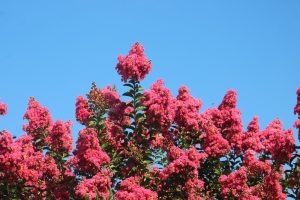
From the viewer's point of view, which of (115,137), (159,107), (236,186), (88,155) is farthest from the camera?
(115,137)

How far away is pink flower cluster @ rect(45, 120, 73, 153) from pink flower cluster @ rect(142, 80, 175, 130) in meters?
3.07

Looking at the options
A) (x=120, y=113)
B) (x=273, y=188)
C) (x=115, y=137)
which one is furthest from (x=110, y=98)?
(x=273, y=188)

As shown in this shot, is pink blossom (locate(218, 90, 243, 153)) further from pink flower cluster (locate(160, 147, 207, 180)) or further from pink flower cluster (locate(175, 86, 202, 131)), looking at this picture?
pink flower cluster (locate(160, 147, 207, 180))

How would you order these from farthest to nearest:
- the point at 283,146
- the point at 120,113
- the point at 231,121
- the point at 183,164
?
the point at 231,121 < the point at 120,113 < the point at 283,146 < the point at 183,164

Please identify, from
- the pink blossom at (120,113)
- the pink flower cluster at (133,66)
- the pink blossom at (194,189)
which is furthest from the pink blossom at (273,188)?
the pink flower cluster at (133,66)

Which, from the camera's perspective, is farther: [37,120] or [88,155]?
[37,120]

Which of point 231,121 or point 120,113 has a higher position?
point 231,121

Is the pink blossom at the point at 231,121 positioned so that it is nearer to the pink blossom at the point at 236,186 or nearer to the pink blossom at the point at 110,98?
the pink blossom at the point at 236,186

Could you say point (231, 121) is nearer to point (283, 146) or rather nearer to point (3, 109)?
point (283, 146)

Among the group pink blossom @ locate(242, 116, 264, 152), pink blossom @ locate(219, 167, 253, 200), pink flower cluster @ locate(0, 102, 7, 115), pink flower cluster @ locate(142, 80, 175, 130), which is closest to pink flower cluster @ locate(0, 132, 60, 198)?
pink flower cluster @ locate(0, 102, 7, 115)

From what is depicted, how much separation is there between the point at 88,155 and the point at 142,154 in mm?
2055

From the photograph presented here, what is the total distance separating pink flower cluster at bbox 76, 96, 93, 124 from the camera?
803 inches

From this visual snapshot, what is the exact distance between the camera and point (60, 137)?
19062 millimetres

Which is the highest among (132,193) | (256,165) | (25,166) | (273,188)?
(256,165)
